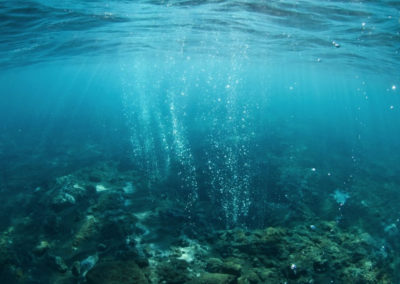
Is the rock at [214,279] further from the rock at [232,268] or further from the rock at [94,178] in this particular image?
the rock at [94,178]

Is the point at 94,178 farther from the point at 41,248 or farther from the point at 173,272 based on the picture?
the point at 173,272

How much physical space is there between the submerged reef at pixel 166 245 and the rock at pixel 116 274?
26 mm

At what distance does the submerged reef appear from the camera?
717 cm

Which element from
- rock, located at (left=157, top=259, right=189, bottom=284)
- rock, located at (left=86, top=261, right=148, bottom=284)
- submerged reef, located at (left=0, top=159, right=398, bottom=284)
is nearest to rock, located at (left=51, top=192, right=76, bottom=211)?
submerged reef, located at (left=0, top=159, right=398, bottom=284)

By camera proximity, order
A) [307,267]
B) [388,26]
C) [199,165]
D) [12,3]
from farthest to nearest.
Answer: [199,165] → [388,26] → [12,3] → [307,267]

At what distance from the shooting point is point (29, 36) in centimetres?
1819

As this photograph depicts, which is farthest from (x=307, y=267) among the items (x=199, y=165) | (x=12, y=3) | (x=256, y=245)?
(x=12, y=3)

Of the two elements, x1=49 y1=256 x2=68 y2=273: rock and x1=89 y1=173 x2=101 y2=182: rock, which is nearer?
x1=49 y1=256 x2=68 y2=273: rock

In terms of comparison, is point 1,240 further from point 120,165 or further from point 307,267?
point 307,267

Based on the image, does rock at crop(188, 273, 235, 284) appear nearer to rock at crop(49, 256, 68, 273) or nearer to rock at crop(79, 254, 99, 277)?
rock at crop(79, 254, 99, 277)

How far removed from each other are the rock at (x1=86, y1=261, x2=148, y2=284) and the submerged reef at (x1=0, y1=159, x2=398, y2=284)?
26 mm

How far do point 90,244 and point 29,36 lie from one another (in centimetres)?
1696

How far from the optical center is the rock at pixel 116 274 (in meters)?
6.27

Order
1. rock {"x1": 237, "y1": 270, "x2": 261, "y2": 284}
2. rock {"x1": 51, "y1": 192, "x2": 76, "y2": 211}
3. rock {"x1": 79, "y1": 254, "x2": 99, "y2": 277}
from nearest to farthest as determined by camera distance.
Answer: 1. rock {"x1": 237, "y1": 270, "x2": 261, "y2": 284}
2. rock {"x1": 79, "y1": 254, "x2": 99, "y2": 277}
3. rock {"x1": 51, "y1": 192, "x2": 76, "y2": 211}
